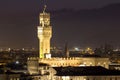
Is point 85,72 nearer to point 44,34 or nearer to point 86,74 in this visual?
point 86,74

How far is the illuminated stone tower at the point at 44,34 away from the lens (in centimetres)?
12094

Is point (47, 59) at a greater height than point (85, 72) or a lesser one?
greater

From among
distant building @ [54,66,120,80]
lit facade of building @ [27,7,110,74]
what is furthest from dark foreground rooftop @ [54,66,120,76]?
lit facade of building @ [27,7,110,74]

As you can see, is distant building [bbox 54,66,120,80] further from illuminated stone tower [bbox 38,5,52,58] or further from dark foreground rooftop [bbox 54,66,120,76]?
illuminated stone tower [bbox 38,5,52,58]

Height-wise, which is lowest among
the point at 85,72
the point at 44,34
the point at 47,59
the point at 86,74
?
the point at 86,74

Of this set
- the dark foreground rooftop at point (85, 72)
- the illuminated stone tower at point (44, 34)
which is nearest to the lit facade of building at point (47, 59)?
the illuminated stone tower at point (44, 34)

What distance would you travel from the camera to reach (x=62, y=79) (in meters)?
91.9

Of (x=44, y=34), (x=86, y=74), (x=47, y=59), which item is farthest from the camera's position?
(x=44, y=34)

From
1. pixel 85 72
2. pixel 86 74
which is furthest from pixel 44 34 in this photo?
pixel 86 74

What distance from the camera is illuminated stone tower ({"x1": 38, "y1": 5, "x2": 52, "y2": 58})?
120938mm

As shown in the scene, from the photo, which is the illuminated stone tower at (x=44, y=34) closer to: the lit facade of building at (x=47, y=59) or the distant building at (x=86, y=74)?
the lit facade of building at (x=47, y=59)

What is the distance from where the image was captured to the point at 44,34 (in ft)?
400

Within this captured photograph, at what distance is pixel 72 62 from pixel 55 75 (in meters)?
23.7

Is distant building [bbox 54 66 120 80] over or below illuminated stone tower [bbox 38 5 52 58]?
below
